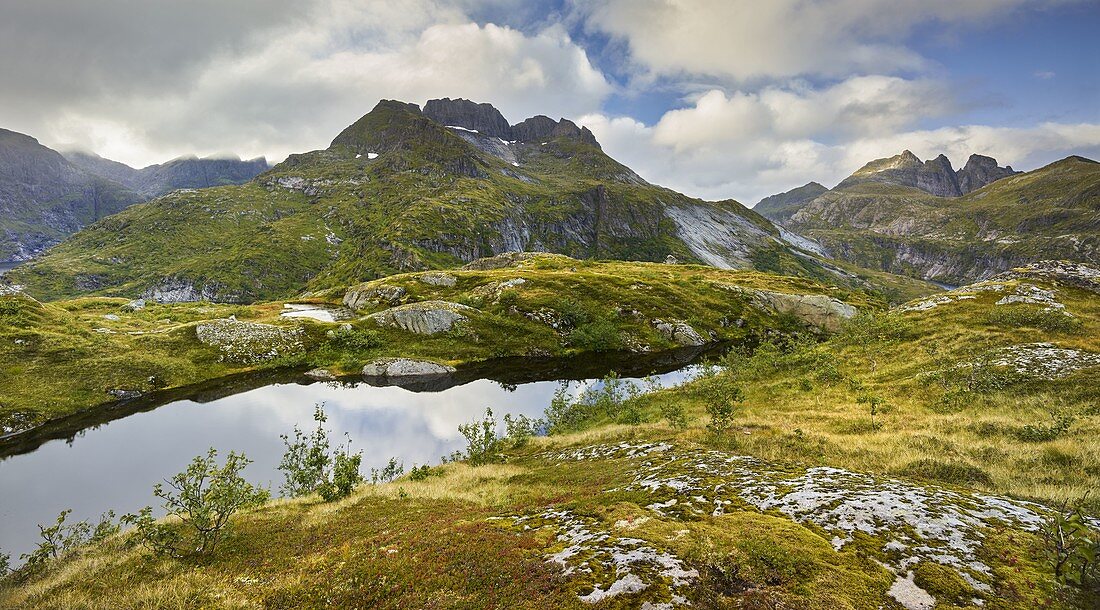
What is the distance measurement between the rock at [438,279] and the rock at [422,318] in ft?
83.9

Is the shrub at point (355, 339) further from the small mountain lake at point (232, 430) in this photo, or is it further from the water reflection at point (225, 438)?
the water reflection at point (225, 438)

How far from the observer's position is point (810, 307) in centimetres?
13038

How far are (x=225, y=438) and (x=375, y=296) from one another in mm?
68965

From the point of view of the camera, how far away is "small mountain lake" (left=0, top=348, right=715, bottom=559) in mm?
39344

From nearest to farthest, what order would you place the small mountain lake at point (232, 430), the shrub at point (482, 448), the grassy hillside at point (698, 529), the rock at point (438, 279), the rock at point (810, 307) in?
the grassy hillside at point (698, 529) < the shrub at point (482, 448) < the small mountain lake at point (232, 430) < the rock at point (810, 307) < the rock at point (438, 279)

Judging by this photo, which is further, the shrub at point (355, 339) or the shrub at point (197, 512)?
the shrub at point (355, 339)

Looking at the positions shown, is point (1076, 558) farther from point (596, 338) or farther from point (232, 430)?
point (596, 338)

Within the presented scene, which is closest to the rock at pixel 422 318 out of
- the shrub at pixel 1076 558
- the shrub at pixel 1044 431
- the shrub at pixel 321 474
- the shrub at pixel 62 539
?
the shrub at pixel 321 474

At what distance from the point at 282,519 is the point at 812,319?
5560 inches

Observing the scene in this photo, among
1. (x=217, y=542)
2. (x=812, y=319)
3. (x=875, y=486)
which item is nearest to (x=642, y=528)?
(x=875, y=486)

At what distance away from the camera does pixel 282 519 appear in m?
21.2

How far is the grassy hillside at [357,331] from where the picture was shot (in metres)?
65.8

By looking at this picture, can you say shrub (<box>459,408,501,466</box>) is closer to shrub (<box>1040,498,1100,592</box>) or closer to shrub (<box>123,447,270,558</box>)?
shrub (<box>123,447,270,558</box>)

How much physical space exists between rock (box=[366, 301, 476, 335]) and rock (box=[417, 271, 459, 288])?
25574 mm
